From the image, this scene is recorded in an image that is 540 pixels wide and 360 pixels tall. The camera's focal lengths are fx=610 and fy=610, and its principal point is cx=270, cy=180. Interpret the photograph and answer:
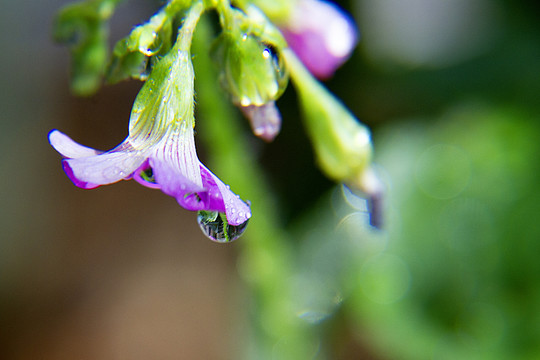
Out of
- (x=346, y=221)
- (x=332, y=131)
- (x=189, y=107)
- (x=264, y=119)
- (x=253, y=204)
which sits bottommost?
(x=346, y=221)

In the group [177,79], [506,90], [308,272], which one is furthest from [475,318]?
[177,79]

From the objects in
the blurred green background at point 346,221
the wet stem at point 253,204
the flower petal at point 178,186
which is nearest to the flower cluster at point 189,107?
the flower petal at point 178,186

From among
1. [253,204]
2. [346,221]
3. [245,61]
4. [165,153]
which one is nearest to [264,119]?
[245,61]

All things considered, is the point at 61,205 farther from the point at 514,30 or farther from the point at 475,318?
Result: the point at 514,30

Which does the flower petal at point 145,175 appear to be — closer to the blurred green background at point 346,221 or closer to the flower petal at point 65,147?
the flower petal at point 65,147

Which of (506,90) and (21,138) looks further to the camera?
Answer: (21,138)

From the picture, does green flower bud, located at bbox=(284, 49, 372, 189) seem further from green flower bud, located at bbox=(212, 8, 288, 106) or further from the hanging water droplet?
the hanging water droplet

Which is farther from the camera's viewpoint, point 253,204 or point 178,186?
point 253,204

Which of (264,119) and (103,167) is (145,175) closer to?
(103,167)
